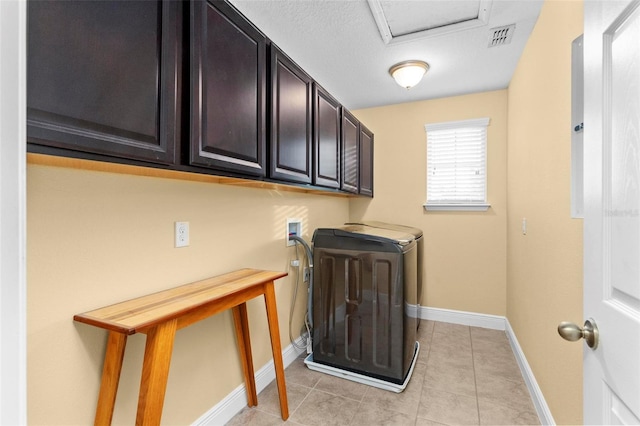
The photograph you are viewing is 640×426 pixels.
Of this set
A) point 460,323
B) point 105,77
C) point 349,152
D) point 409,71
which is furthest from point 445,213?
point 105,77

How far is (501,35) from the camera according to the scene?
2.06 meters

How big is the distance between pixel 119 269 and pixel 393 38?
218cm

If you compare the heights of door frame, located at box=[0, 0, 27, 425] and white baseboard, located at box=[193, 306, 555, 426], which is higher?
door frame, located at box=[0, 0, 27, 425]

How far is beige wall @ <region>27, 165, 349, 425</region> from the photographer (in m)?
0.95

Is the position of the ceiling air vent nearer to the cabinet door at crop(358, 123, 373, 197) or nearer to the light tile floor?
the cabinet door at crop(358, 123, 373, 197)

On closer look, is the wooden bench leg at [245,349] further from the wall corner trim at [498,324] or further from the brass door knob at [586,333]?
the wall corner trim at [498,324]

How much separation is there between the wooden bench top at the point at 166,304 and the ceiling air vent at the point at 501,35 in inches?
87.1

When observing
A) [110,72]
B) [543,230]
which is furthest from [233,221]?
[543,230]

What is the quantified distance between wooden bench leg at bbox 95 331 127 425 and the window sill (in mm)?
2968

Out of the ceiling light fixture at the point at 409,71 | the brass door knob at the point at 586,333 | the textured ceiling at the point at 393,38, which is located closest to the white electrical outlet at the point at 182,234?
the textured ceiling at the point at 393,38

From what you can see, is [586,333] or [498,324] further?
[498,324]

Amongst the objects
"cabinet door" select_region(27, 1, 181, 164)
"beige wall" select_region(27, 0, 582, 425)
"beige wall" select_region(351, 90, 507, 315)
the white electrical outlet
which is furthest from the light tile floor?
"cabinet door" select_region(27, 1, 181, 164)

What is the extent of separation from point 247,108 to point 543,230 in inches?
70.1

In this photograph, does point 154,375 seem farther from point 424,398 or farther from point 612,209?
point 424,398
